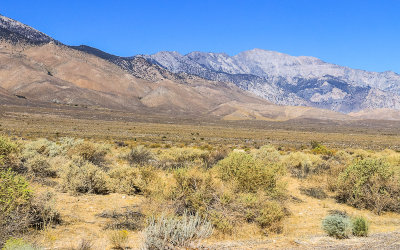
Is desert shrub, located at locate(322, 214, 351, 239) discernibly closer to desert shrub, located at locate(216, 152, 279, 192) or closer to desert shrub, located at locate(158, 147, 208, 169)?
desert shrub, located at locate(216, 152, 279, 192)

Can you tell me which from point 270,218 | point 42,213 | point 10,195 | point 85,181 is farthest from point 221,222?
point 85,181

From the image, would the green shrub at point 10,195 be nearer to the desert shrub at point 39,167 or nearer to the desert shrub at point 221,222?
the desert shrub at point 221,222

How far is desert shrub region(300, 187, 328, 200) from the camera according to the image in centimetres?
1339

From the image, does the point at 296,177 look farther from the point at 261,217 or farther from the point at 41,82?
the point at 41,82

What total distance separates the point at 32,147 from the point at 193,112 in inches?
6350

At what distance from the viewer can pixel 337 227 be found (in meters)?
8.05

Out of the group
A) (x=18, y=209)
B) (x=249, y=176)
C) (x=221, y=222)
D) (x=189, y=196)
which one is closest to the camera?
(x=18, y=209)

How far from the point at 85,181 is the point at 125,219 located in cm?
362

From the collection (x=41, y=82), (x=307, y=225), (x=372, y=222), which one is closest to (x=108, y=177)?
(x=307, y=225)

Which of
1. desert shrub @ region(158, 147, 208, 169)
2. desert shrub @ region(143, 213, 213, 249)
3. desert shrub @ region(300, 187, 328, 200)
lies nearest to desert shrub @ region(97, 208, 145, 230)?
desert shrub @ region(143, 213, 213, 249)

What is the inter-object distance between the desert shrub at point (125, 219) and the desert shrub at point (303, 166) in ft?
35.9

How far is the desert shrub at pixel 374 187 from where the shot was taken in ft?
36.4

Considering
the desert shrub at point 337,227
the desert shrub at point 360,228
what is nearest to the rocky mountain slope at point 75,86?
the desert shrub at point 337,227

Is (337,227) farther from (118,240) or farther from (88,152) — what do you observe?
(88,152)
